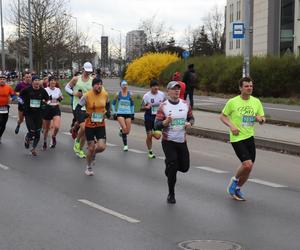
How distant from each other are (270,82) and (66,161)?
23.5 meters

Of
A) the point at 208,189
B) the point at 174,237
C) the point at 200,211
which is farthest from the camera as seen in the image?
the point at 208,189

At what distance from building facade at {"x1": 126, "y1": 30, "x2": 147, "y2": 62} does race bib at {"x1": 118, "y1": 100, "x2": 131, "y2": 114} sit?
74.1m

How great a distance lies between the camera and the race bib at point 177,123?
321 inches

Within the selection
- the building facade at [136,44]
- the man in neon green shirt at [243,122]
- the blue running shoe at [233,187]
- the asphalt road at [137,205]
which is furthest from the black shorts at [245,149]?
the building facade at [136,44]

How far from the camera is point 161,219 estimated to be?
23.5ft

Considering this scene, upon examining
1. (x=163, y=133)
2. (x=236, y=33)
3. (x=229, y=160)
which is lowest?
(x=229, y=160)

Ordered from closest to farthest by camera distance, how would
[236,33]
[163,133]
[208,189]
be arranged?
[163,133] < [208,189] < [236,33]

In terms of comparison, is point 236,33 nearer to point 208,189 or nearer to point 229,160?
point 229,160

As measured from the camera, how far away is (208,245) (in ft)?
19.7

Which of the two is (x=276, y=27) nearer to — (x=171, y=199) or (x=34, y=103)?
(x=34, y=103)

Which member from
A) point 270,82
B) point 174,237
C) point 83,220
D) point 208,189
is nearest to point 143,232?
point 174,237

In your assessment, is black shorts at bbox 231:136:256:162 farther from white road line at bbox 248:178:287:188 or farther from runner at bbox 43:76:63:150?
runner at bbox 43:76:63:150

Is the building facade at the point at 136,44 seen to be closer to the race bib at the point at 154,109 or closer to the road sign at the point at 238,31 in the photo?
the road sign at the point at 238,31

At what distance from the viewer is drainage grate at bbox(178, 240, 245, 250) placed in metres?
5.87
